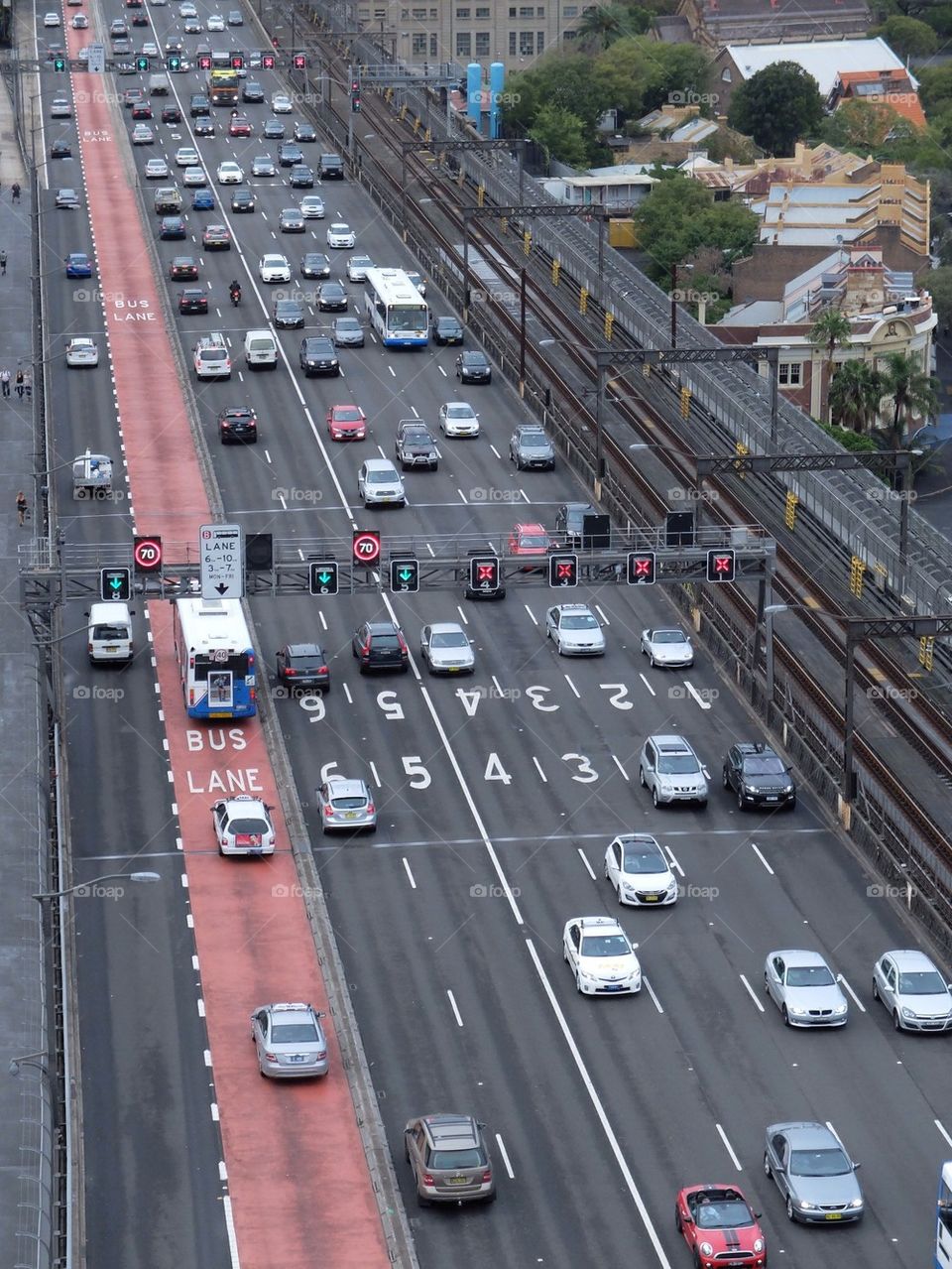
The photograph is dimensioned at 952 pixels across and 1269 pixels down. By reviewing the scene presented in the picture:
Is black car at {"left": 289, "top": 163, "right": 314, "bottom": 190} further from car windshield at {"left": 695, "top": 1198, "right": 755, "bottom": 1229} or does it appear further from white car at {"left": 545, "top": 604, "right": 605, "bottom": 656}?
car windshield at {"left": 695, "top": 1198, "right": 755, "bottom": 1229}

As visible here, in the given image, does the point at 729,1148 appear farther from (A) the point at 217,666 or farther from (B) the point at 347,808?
(A) the point at 217,666

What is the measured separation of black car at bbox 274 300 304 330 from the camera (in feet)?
391

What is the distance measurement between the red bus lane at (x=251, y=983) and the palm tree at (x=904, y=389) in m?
46.1

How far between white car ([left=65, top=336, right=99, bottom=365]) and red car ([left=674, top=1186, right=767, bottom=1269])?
6866 cm

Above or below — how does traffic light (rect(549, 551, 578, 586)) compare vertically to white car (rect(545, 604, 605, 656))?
above

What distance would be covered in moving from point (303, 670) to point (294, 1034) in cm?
2386

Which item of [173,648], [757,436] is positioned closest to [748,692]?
[173,648]

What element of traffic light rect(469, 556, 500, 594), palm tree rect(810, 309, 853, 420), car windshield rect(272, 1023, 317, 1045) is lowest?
palm tree rect(810, 309, 853, 420)

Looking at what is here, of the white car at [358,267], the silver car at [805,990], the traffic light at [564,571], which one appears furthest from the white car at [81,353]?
the silver car at [805,990]

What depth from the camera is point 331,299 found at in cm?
12181

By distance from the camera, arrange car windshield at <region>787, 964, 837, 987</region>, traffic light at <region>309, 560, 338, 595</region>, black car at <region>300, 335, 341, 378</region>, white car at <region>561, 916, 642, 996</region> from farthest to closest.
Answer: black car at <region>300, 335, 341, 378</region>, traffic light at <region>309, 560, 338, 595</region>, white car at <region>561, 916, 642, 996</region>, car windshield at <region>787, 964, 837, 987</region>

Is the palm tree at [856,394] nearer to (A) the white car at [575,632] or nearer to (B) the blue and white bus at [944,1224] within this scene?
(A) the white car at [575,632]

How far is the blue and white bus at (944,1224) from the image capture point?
49906mm

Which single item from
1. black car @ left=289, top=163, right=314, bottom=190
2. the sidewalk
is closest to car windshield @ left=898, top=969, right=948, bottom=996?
the sidewalk
